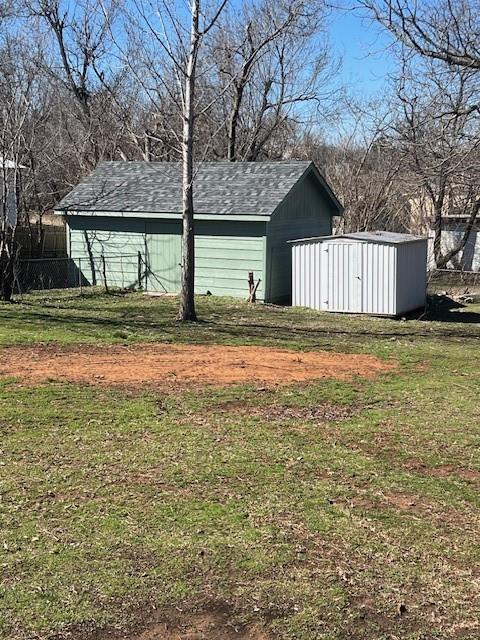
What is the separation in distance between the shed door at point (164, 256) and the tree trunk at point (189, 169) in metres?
5.80

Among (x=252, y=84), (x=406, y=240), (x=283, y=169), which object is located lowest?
(x=406, y=240)

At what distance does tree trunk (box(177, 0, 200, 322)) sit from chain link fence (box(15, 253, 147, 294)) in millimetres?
6360

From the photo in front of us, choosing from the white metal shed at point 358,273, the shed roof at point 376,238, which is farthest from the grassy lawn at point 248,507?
the shed roof at point 376,238

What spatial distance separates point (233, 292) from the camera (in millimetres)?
19828

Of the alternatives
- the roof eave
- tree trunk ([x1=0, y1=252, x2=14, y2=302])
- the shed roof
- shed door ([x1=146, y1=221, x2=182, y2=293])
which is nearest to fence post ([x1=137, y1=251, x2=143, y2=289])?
shed door ([x1=146, y1=221, x2=182, y2=293])

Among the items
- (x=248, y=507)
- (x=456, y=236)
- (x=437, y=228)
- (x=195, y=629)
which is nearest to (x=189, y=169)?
(x=248, y=507)

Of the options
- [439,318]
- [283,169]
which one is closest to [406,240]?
[439,318]

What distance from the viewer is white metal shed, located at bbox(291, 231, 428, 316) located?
17.7 m

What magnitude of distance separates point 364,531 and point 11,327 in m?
9.37

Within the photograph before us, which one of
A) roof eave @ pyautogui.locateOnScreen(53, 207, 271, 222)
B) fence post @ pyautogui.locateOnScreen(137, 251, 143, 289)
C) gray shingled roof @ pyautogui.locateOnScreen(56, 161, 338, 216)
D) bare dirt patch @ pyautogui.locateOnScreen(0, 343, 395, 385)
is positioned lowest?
bare dirt patch @ pyautogui.locateOnScreen(0, 343, 395, 385)

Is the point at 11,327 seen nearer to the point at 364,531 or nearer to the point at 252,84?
the point at 364,531

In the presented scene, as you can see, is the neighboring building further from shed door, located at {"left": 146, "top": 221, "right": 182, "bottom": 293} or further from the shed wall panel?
shed door, located at {"left": 146, "top": 221, "right": 182, "bottom": 293}

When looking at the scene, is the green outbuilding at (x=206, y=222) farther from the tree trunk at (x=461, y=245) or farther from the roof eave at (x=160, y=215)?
the tree trunk at (x=461, y=245)

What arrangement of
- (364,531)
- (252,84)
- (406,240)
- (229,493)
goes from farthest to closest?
(252,84), (406,240), (229,493), (364,531)
